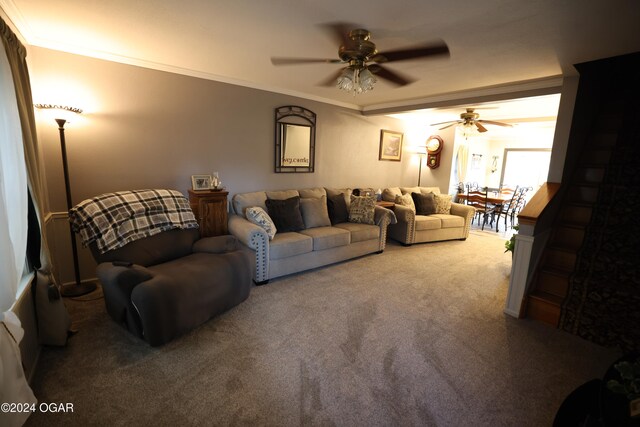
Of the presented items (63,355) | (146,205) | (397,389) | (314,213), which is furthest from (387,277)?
(63,355)

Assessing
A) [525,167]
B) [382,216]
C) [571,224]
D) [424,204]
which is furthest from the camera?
[525,167]

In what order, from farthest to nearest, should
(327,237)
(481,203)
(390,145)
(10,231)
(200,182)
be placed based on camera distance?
(481,203), (390,145), (327,237), (200,182), (10,231)

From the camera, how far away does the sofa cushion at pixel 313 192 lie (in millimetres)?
4367

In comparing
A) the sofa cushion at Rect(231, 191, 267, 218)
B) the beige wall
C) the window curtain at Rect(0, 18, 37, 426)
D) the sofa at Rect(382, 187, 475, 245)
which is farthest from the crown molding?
the window curtain at Rect(0, 18, 37, 426)

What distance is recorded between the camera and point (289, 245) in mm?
3324

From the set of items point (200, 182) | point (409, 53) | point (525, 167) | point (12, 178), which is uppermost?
point (409, 53)

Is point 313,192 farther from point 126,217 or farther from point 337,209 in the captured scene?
point 126,217

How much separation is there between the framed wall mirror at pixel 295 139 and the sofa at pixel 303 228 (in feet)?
1.42

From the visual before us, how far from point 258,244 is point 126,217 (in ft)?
4.07

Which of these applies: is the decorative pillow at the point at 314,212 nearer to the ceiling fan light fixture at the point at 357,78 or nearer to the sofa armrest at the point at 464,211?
the ceiling fan light fixture at the point at 357,78

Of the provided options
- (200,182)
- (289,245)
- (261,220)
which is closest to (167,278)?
(261,220)

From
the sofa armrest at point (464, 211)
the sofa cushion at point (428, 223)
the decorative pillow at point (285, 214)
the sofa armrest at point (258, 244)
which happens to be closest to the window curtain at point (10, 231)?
the sofa armrest at point (258, 244)

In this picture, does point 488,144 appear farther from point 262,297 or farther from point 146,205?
point 146,205

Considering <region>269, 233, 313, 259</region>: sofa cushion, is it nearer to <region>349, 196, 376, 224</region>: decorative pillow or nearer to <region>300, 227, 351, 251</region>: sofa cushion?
<region>300, 227, 351, 251</region>: sofa cushion
